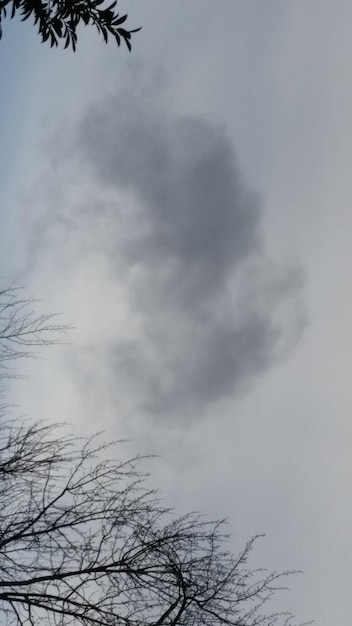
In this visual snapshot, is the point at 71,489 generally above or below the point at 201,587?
above

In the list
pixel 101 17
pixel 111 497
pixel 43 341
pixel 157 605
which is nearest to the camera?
pixel 157 605

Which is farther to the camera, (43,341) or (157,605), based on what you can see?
(43,341)

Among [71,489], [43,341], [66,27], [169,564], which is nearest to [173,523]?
[169,564]

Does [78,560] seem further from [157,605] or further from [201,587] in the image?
[201,587]

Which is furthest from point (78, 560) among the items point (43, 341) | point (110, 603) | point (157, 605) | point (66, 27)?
point (66, 27)

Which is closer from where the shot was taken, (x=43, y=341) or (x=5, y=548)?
(x=5, y=548)

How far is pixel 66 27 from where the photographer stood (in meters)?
7.50

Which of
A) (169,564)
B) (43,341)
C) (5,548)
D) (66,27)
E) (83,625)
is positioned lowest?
(83,625)

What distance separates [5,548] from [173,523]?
1695 millimetres

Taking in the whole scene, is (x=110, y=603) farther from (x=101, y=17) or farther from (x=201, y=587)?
(x=101, y=17)

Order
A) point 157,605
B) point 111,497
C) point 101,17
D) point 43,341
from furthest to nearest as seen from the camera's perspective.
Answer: point 101,17
point 43,341
point 111,497
point 157,605

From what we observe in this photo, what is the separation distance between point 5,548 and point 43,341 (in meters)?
2.36

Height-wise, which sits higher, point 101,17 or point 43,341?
point 101,17

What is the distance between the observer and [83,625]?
18.2 ft
